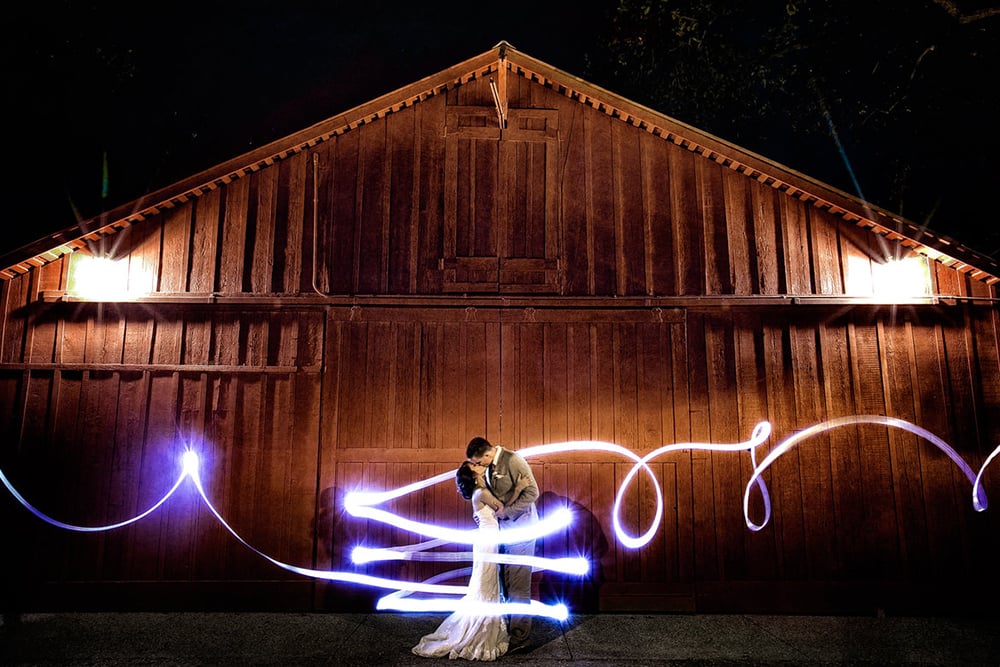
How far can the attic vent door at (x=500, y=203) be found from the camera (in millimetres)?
7699

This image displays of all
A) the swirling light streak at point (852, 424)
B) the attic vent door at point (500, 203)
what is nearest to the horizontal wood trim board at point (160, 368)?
the attic vent door at point (500, 203)

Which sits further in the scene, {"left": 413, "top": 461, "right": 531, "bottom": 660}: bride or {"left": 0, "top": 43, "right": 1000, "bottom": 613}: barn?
{"left": 0, "top": 43, "right": 1000, "bottom": 613}: barn

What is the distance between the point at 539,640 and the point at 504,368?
3090 mm

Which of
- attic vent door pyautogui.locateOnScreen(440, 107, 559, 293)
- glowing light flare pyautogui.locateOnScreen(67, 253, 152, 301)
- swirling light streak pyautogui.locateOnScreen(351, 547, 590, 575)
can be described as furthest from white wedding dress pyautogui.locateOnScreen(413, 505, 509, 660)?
glowing light flare pyautogui.locateOnScreen(67, 253, 152, 301)

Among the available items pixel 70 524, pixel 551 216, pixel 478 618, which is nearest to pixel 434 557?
pixel 478 618

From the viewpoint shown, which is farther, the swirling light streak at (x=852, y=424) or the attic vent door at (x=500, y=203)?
the attic vent door at (x=500, y=203)

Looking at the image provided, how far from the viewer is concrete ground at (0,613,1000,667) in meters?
5.68

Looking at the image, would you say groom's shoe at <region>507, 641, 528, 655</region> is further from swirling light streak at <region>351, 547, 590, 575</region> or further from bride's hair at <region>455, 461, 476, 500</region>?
bride's hair at <region>455, 461, 476, 500</region>

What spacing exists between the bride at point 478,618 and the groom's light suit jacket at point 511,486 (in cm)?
17

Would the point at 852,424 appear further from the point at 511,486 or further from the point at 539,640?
Result: the point at 539,640

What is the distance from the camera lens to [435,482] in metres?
Answer: 7.28

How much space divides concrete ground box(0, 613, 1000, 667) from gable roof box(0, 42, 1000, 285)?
4.19 metres

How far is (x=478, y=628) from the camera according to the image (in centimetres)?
571

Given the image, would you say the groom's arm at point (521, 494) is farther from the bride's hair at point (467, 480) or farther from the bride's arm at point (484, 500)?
the bride's hair at point (467, 480)
